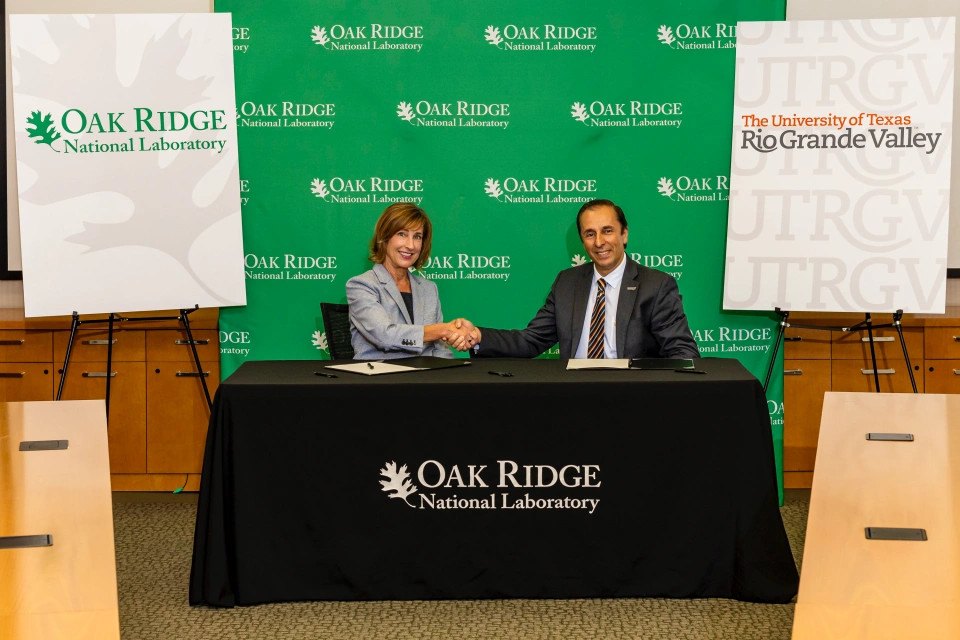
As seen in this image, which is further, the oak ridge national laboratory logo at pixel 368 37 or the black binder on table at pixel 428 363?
the oak ridge national laboratory logo at pixel 368 37

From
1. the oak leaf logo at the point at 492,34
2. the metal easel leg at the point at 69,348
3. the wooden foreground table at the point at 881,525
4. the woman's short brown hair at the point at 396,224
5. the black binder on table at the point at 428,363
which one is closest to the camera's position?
the wooden foreground table at the point at 881,525

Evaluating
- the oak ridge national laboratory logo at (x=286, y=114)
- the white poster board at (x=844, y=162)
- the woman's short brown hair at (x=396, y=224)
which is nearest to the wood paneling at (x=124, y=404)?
the oak ridge national laboratory logo at (x=286, y=114)

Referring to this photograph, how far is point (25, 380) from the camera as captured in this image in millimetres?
4105

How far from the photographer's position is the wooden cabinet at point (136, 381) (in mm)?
4094

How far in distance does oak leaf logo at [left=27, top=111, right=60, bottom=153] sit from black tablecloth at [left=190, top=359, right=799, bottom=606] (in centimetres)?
201

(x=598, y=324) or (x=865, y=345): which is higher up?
(x=598, y=324)

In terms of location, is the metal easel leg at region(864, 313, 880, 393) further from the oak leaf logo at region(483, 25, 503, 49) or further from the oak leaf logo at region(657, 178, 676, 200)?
the oak leaf logo at region(483, 25, 503, 49)

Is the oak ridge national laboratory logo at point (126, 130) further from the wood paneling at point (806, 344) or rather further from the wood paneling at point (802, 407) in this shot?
the wood paneling at point (802, 407)

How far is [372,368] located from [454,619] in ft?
2.86

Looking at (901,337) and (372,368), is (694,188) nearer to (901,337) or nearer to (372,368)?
(901,337)

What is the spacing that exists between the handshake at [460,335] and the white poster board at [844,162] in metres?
1.50

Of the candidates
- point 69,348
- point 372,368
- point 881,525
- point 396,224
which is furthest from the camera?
point 69,348

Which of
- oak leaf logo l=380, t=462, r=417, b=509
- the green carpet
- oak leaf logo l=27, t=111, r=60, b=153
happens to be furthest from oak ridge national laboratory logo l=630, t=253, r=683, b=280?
oak leaf logo l=27, t=111, r=60, b=153

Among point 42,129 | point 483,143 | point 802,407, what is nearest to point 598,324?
point 483,143
